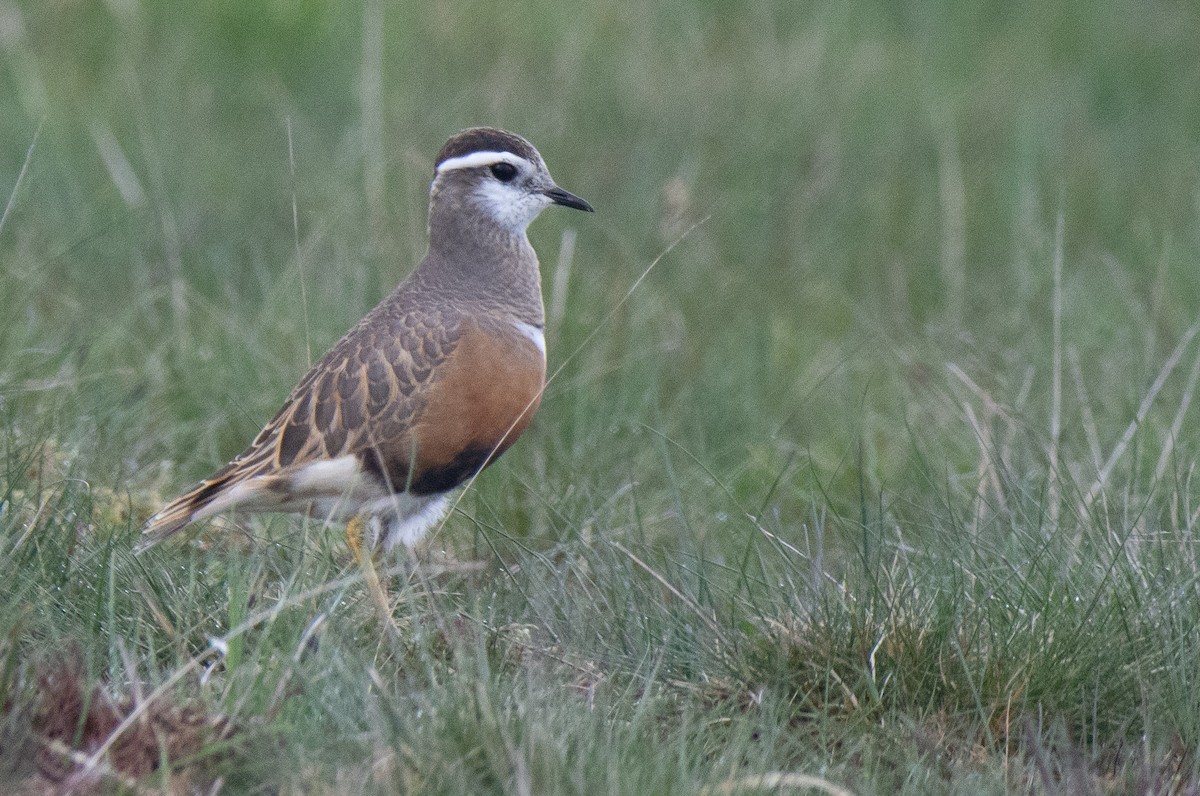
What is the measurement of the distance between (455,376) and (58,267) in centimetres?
263

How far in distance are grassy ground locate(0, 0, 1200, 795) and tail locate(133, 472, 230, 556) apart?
97mm

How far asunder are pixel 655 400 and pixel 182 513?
1.82 m

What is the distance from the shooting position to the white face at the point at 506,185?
505cm

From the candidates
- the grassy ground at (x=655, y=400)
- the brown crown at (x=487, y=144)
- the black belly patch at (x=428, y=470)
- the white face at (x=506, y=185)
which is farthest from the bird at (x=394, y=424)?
the brown crown at (x=487, y=144)

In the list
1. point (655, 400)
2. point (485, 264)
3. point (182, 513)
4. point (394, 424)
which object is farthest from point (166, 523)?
point (655, 400)

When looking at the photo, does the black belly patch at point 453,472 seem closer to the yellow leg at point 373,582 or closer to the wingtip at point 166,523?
the yellow leg at point 373,582

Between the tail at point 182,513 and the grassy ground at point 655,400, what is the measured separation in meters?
0.10

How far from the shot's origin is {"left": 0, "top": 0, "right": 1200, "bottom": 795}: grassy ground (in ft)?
10.9

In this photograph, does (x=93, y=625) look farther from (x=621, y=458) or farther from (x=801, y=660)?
(x=621, y=458)

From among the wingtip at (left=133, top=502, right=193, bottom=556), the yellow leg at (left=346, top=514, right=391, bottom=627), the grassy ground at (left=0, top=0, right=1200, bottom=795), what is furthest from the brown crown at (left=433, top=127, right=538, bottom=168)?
the wingtip at (left=133, top=502, right=193, bottom=556)

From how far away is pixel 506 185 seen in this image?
5090 millimetres

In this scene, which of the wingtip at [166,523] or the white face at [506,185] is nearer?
the wingtip at [166,523]

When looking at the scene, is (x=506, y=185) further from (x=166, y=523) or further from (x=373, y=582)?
(x=373, y=582)

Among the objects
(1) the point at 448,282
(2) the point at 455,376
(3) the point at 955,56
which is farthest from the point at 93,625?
(3) the point at 955,56
